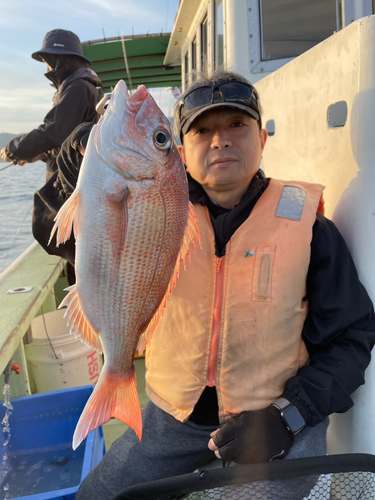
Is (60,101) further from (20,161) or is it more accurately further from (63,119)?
(20,161)

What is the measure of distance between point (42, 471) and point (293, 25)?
3.96 metres

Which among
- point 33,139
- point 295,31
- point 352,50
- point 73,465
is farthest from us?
point 33,139

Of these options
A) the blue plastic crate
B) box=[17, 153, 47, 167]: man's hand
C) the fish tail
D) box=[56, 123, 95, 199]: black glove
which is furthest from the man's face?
box=[17, 153, 47, 167]: man's hand

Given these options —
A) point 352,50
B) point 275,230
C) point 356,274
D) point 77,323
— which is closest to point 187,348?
point 77,323

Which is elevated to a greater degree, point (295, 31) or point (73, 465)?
point (295, 31)

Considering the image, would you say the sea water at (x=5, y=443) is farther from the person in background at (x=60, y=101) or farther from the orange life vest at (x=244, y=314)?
the person in background at (x=60, y=101)

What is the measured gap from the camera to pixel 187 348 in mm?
1795

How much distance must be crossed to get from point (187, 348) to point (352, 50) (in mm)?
1498

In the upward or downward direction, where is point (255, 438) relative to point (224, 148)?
downward

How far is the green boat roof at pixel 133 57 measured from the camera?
26.7ft

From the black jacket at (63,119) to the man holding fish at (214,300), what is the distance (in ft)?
6.52

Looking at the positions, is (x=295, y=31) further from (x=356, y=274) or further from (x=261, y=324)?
→ (x=261, y=324)

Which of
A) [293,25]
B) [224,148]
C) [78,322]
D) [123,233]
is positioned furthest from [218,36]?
[78,322]

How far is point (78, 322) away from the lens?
1.43m
